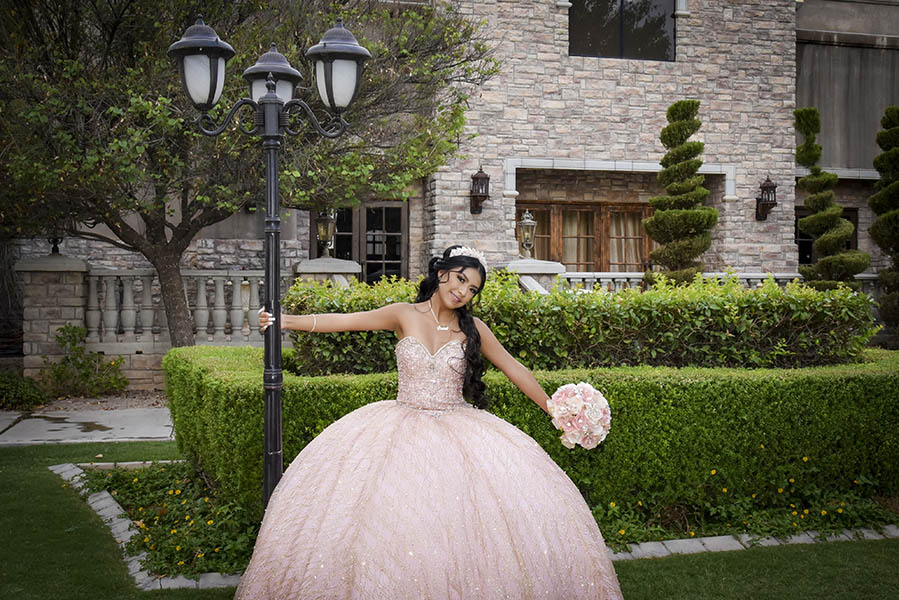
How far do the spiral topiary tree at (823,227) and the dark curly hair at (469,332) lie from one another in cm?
1257

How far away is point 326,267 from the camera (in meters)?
11.7

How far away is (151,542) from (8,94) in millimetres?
6229

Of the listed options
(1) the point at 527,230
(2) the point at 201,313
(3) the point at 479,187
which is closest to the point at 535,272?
(1) the point at 527,230

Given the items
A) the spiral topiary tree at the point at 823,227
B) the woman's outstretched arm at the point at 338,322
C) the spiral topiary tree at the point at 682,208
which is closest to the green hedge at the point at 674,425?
the woman's outstretched arm at the point at 338,322

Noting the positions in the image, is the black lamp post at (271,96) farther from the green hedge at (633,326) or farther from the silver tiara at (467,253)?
the green hedge at (633,326)

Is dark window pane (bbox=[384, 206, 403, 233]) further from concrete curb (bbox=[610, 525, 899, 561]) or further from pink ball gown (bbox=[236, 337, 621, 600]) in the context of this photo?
pink ball gown (bbox=[236, 337, 621, 600])

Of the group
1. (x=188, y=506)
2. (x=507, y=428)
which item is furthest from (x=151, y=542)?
(x=507, y=428)

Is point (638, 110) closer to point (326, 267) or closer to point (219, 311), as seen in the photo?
point (326, 267)

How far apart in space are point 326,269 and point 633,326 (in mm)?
6428

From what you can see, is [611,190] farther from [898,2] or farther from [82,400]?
[82,400]

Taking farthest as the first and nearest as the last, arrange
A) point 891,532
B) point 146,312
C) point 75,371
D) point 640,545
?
point 146,312, point 75,371, point 891,532, point 640,545

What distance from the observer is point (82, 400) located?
10.6 m

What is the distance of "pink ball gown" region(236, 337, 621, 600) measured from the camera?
9.23 feet

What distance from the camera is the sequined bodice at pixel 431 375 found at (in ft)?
12.0
